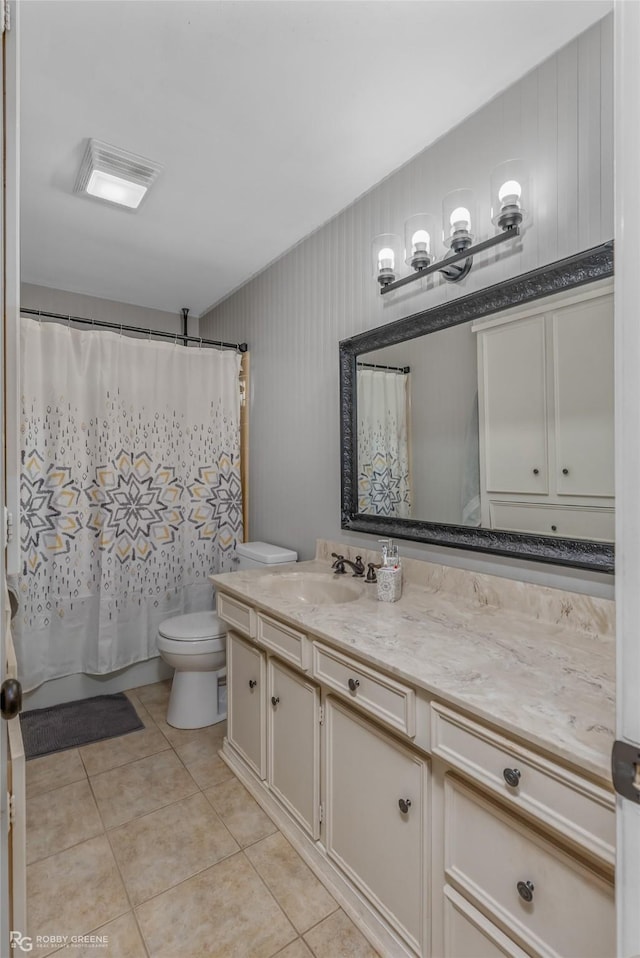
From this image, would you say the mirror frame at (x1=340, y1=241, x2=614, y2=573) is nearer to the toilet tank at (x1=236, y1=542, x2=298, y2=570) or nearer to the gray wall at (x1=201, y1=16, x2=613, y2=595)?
the gray wall at (x1=201, y1=16, x2=613, y2=595)

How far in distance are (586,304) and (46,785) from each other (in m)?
2.61

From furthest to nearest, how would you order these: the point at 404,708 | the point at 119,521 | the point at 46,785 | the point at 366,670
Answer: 1. the point at 119,521
2. the point at 46,785
3. the point at 366,670
4. the point at 404,708

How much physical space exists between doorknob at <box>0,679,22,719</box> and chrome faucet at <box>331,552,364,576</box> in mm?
1416

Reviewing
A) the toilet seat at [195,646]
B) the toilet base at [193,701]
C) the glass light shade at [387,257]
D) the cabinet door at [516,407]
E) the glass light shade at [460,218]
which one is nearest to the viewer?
the cabinet door at [516,407]

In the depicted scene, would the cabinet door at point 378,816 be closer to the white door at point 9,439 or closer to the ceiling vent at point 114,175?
the white door at point 9,439

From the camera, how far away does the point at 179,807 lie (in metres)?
1.82

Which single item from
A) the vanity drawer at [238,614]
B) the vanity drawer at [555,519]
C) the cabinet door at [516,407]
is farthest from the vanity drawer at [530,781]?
the vanity drawer at [238,614]

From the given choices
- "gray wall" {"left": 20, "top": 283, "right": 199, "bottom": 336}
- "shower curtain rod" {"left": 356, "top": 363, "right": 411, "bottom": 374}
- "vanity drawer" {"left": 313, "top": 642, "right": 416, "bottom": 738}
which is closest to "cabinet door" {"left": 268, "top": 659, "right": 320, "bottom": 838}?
"vanity drawer" {"left": 313, "top": 642, "right": 416, "bottom": 738}

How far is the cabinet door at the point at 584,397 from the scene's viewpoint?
127cm

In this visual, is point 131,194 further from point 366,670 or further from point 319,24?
point 366,670

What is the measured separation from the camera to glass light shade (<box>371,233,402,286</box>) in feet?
6.18

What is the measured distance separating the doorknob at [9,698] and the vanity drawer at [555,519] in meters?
1.33

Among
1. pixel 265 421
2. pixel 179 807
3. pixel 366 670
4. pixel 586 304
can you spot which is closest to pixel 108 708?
pixel 179 807

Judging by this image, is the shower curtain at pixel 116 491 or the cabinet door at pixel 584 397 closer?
the cabinet door at pixel 584 397
